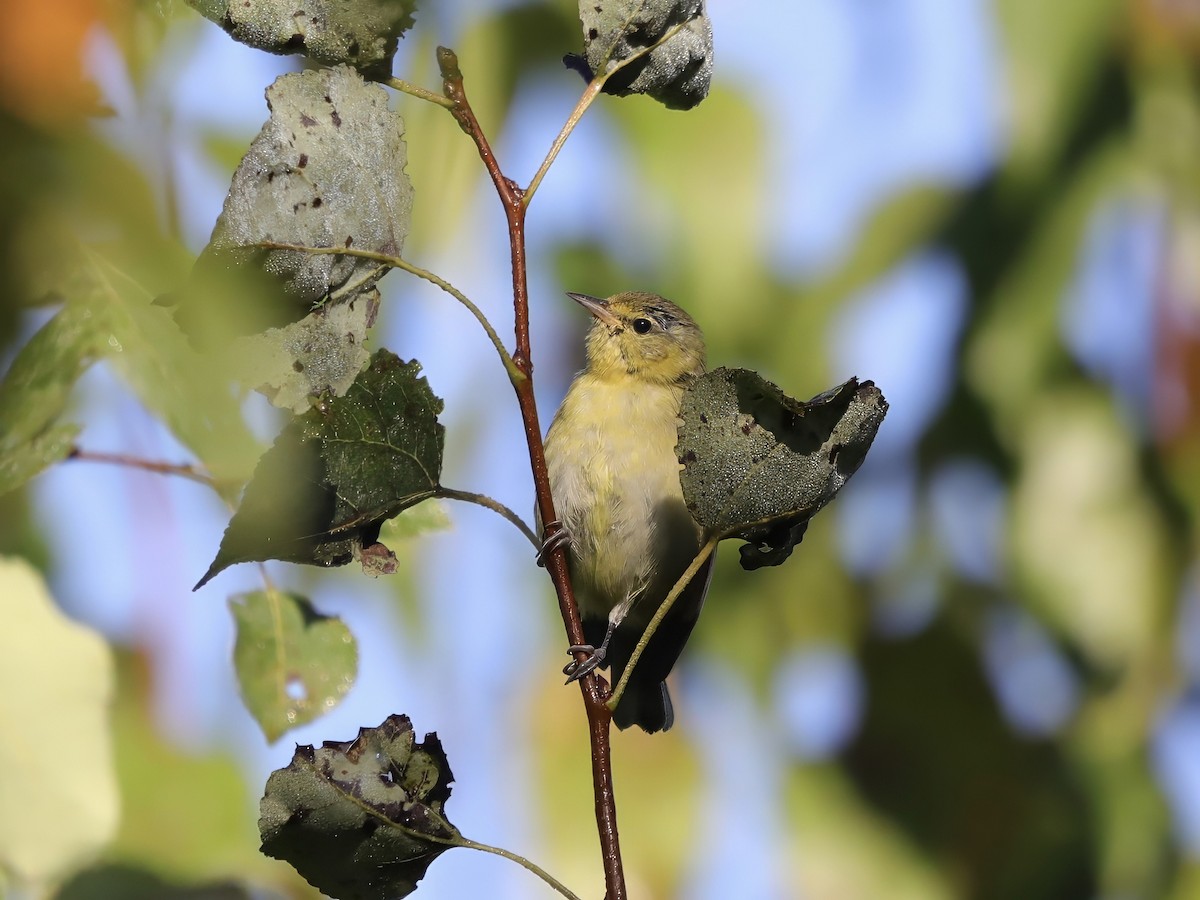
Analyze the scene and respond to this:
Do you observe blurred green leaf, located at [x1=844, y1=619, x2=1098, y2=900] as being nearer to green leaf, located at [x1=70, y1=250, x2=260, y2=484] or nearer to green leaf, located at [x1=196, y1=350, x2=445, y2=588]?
green leaf, located at [x1=70, y1=250, x2=260, y2=484]

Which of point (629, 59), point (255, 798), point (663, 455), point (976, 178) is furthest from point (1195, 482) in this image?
point (629, 59)

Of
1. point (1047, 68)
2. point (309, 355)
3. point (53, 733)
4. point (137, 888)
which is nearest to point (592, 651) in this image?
point (309, 355)

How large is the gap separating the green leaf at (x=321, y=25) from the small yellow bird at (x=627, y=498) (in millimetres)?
1332

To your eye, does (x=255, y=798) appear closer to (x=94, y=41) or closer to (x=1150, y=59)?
(x=94, y=41)

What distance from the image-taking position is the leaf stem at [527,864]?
1.08 meters

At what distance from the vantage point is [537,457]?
1032 millimetres

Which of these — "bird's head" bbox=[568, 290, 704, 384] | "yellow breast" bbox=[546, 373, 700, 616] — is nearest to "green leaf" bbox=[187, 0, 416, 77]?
"yellow breast" bbox=[546, 373, 700, 616]

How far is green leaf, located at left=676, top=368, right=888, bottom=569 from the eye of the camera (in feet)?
3.37

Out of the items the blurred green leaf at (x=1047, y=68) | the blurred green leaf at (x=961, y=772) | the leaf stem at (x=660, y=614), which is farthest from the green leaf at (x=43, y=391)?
the blurred green leaf at (x=1047, y=68)

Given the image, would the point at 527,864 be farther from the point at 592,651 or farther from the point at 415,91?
the point at 415,91

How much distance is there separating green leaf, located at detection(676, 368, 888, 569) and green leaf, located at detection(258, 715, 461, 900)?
338mm

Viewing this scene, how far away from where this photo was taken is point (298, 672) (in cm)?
140

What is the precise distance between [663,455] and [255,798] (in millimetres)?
1011

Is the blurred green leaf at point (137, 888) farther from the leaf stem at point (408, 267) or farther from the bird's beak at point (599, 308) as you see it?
the bird's beak at point (599, 308)
